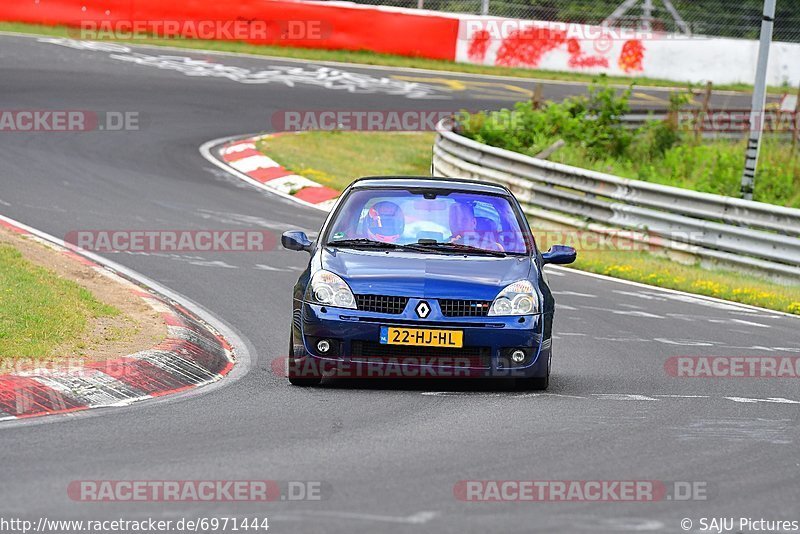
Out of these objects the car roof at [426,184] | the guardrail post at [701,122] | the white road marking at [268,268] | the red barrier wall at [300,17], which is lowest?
the white road marking at [268,268]

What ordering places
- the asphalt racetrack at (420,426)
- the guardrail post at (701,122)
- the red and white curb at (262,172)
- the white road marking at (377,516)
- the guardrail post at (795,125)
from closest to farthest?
1. the white road marking at (377,516)
2. the asphalt racetrack at (420,426)
3. the red and white curb at (262,172)
4. the guardrail post at (795,125)
5. the guardrail post at (701,122)

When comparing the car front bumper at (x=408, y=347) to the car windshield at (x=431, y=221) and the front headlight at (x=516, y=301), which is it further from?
the car windshield at (x=431, y=221)

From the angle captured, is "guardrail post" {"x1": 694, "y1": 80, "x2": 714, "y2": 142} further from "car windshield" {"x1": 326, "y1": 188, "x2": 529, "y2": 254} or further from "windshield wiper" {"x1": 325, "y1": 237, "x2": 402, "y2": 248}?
"windshield wiper" {"x1": 325, "y1": 237, "x2": 402, "y2": 248}

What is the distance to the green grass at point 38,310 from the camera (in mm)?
8711

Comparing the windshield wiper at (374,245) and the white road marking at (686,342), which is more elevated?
the windshield wiper at (374,245)

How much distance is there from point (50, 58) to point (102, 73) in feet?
4.41

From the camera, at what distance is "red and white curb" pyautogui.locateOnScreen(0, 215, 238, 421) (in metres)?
7.61

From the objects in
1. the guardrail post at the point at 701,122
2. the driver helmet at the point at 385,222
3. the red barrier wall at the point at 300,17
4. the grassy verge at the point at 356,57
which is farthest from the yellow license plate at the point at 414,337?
the grassy verge at the point at 356,57

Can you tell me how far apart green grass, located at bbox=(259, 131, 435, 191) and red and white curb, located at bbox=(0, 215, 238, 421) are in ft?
34.4

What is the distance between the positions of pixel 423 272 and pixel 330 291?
0.62 metres

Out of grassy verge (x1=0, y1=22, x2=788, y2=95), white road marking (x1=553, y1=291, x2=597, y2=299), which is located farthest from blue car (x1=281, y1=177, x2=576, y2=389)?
grassy verge (x1=0, y1=22, x2=788, y2=95)

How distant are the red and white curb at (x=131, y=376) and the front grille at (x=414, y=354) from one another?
113cm

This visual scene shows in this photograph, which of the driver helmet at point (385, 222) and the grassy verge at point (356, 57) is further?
the grassy verge at point (356, 57)

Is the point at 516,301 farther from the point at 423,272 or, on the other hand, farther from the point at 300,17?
the point at 300,17
